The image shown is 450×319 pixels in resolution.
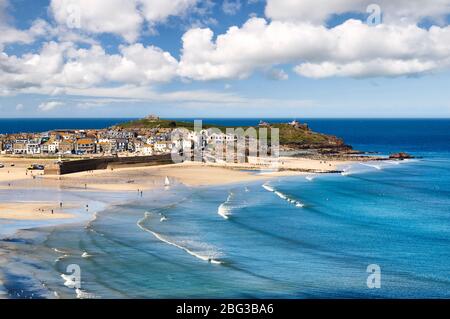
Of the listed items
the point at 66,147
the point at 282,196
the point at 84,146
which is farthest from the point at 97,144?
the point at 282,196

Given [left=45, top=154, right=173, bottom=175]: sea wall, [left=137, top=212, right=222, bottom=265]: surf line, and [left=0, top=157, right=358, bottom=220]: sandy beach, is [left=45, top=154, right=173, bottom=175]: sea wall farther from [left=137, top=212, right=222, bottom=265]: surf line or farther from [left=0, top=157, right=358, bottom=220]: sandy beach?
[left=137, top=212, right=222, bottom=265]: surf line

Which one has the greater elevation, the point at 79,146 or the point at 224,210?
the point at 79,146

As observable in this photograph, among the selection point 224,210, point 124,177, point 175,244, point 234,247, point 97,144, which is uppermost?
point 97,144

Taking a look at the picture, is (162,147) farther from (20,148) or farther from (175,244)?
(175,244)

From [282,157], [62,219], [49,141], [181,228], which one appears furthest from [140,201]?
[49,141]

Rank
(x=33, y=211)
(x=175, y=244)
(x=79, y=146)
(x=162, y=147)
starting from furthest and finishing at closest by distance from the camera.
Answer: (x=79, y=146) → (x=162, y=147) → (x=33, y=211) → (x=175, y=244)

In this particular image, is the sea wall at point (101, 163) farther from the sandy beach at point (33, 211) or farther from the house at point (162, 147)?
the sandy beach at point (33, 211)

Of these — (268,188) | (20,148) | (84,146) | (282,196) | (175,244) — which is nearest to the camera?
(175,244)

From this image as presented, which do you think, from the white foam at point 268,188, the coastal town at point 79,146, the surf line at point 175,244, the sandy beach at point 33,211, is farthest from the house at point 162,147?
the surf line at point 175,244

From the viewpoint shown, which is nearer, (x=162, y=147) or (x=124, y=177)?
(x=124, y=177)
